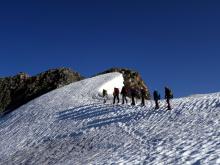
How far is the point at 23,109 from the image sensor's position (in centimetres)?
5656

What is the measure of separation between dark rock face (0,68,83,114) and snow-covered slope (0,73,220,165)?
30.1 metres

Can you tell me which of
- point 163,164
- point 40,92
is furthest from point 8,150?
point 40,92

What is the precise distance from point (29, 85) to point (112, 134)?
5855 centimetres

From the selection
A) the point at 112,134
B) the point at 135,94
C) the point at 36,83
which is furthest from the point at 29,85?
the point at 112,134

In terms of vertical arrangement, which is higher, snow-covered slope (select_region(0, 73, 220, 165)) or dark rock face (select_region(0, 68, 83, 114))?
dark rock face (select_region(0, 68, 83, 114))

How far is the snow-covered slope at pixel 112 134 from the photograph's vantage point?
26.7 metres

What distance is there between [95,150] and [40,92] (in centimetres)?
5330

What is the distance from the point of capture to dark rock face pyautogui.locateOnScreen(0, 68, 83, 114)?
83438mm

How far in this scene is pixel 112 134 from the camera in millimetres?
34344

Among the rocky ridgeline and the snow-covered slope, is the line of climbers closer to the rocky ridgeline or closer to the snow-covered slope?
the snow-covered slope

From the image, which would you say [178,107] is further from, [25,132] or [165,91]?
[25,132]

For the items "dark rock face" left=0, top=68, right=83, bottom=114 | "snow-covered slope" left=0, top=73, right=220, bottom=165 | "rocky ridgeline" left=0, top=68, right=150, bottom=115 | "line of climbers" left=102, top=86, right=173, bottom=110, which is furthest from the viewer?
"rocky ridgeline" left=0, top=68, right=150, bottom=115

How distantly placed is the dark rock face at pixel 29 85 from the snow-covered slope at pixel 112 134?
30.1 m

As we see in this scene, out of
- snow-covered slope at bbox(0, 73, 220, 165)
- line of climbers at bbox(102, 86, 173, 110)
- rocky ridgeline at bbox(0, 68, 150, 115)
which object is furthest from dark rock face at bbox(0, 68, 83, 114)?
line of climbers at bbox(102, 86, 173, 110)
